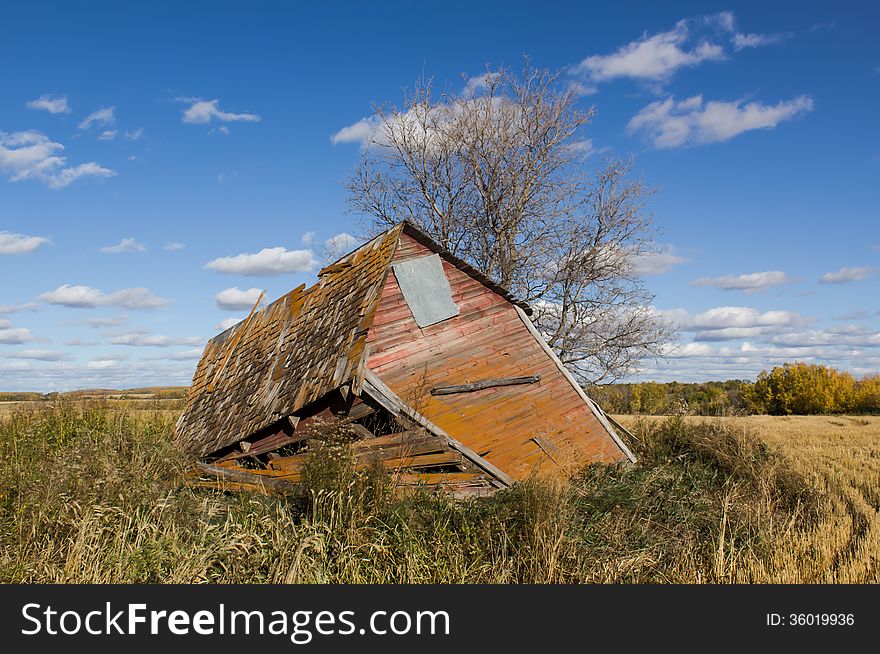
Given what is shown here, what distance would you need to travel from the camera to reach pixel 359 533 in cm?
614

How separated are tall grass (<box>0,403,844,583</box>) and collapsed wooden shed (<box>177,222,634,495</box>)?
1.16m

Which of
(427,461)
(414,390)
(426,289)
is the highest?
(426,289)

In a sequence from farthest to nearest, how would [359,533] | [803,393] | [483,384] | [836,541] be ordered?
1. [803,393]
2. [483,384]
3. [836,541]
4. [359,533]

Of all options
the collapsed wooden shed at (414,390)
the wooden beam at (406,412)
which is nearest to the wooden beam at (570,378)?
the collapsed wooden shed at (414,390)

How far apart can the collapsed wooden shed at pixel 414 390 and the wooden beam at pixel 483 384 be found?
0.02 m

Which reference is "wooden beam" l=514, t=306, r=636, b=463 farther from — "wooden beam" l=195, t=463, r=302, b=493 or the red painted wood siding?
"wooden beam" l=195, t=463, r=302, b=493

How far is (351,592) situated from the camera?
200 inches

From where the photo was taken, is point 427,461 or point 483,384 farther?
point 483,384

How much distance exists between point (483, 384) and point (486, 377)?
0.20 m

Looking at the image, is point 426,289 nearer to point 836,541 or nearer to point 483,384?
point 483,384

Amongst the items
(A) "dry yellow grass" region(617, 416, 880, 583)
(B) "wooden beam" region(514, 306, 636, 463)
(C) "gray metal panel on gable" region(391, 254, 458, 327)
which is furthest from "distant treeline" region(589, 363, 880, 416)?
(C) "gray metal panel on gable" region(391, 254, 458, 327)

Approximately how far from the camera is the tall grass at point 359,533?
5734 mm

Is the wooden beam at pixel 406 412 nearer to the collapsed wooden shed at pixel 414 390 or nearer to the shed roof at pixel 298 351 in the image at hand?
the collapsed wooden shed at pixel 414 390

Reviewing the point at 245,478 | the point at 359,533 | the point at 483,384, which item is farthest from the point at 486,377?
the point at 359,533
